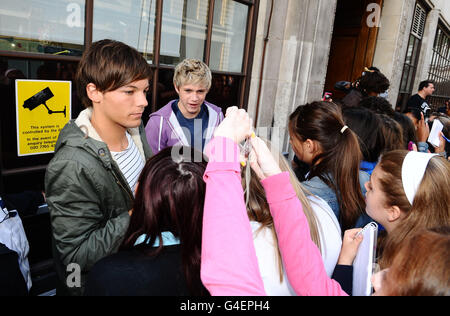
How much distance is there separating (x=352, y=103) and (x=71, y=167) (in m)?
3.28

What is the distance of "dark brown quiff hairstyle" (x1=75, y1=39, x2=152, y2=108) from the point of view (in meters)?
1.64

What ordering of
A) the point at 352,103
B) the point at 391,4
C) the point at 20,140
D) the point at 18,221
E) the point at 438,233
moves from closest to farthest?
the point at 438,233 < the point at 18,221 < the point at 20,140 < the point at 352,103 < the point at 391,4

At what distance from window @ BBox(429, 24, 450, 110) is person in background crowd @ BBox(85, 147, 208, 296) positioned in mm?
12321

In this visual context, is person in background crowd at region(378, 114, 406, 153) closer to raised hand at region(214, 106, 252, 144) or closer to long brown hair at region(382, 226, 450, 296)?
long brown hair at region(382, 226, 450, 296)

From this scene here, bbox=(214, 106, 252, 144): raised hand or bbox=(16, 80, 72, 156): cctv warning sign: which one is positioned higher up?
bbox=(214, 106, 252, 144): raised hand

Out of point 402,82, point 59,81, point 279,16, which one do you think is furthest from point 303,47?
point 402,82

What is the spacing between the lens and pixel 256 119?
460 cm

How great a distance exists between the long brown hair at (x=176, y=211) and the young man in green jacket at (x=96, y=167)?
15.6 inches

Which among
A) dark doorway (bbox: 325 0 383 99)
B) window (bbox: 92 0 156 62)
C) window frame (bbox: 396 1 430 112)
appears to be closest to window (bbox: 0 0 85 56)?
window (bbox: 92 0 156 62)

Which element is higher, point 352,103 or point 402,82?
point 402,82

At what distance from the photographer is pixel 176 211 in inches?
43.7

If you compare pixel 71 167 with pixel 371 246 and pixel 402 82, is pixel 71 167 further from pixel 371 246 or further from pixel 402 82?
pixel 402 82

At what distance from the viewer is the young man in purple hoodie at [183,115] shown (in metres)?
2.81

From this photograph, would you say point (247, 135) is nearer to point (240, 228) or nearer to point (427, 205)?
point (240, 228)
